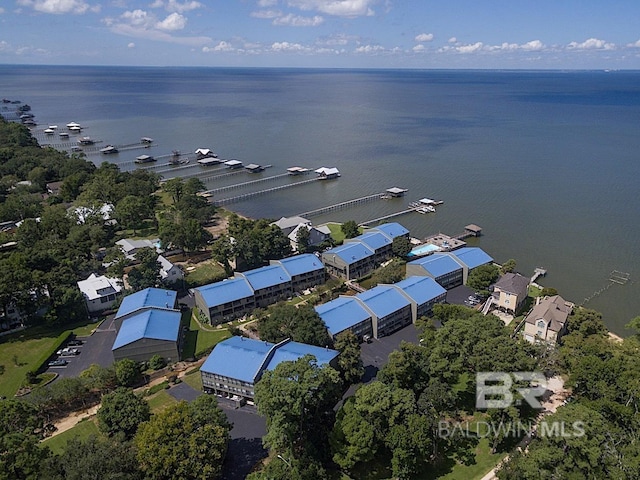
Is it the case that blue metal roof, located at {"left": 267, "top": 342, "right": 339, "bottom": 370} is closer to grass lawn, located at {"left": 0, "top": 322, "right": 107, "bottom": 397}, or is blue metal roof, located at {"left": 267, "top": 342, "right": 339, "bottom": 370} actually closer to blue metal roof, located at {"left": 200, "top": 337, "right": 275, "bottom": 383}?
blue metal roof, located at {"left": 200, "top": 337, "right": 275, "bottom": 383}

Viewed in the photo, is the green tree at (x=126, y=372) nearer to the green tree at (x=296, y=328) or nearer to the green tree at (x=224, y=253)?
the green tree at (x=296, y=328)

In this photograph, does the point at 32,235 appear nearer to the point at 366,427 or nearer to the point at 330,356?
the point at 330,356

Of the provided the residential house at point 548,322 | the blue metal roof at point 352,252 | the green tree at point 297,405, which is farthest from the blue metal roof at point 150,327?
the residential house at point 548,322

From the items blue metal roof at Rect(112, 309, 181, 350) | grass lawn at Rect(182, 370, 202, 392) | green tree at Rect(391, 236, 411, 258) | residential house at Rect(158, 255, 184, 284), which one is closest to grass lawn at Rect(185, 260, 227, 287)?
residential house at Rect(158, 255, 184, 284)

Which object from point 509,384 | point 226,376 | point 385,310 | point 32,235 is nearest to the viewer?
point 509,384

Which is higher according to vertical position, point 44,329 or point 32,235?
point 32,235

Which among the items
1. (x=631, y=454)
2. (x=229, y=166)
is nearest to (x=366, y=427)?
(x=631, y=454)

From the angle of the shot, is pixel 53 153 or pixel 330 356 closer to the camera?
pixel 330 356

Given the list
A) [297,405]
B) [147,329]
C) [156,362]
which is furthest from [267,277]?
[297,405]
